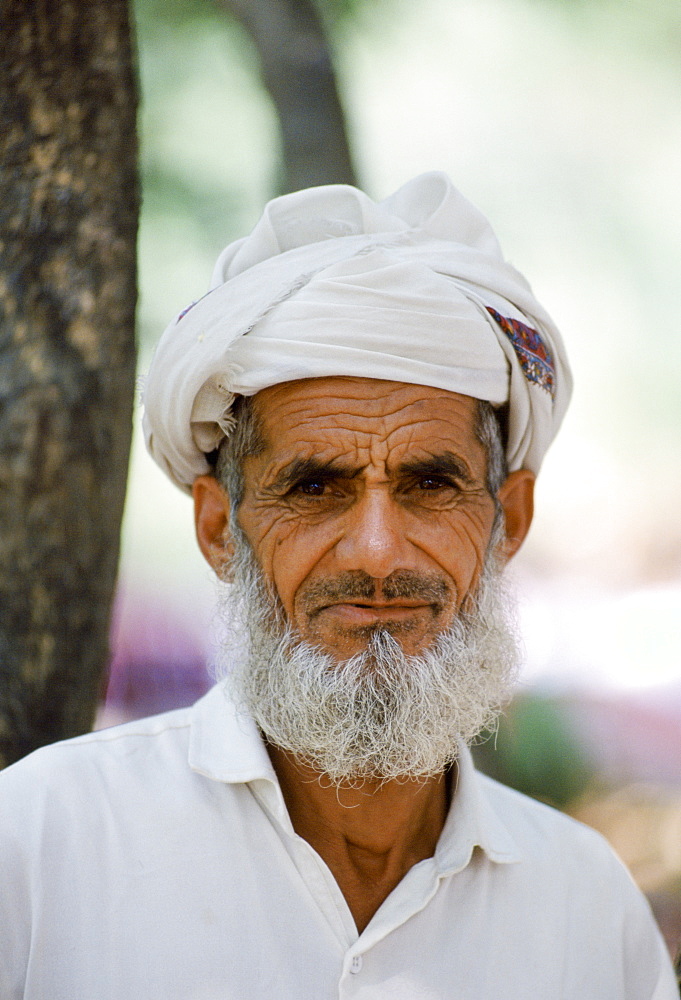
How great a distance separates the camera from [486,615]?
2.16m

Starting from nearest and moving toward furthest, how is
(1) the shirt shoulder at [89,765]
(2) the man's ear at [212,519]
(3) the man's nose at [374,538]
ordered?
1. (1) the shirt shoulder at [89,765]
2. (3) the man's nose at [374,538]
3. (2) the man's ear at [212,519]

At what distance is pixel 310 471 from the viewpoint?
2.03m

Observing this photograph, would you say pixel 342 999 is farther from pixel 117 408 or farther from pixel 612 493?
pixel 612 493

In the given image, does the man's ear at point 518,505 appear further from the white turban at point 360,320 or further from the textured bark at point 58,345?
the textured bark at point 58,345

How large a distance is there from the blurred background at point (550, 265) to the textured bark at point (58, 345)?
2.45ft

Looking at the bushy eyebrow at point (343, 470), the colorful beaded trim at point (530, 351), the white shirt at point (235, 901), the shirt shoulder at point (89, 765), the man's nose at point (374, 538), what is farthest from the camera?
the colorful beaded trim at point (530, 351)

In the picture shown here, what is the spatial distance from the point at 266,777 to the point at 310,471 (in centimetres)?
65

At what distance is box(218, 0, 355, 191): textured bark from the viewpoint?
324 centimetres

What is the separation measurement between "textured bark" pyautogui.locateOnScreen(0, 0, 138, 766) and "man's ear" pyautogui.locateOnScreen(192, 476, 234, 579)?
0.86 ft

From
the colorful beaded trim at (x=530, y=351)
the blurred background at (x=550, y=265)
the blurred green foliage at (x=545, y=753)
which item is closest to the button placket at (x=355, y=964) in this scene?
the colorful beaded trim at (x=530, y=351)

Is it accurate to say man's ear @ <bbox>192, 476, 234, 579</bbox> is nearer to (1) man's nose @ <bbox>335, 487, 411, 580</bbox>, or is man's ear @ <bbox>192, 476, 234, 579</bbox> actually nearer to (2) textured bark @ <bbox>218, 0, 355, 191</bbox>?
(1) man's nose @ <bbox>335, 487, 411, 580</bbox>

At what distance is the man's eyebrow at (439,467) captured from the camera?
2.03 meters

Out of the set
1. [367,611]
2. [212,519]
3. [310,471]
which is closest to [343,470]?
[310,471]

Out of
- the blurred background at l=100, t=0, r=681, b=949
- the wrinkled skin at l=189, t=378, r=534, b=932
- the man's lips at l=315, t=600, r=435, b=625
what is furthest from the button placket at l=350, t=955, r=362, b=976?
the blurred background at l=100, t=0, r=681, b=949
